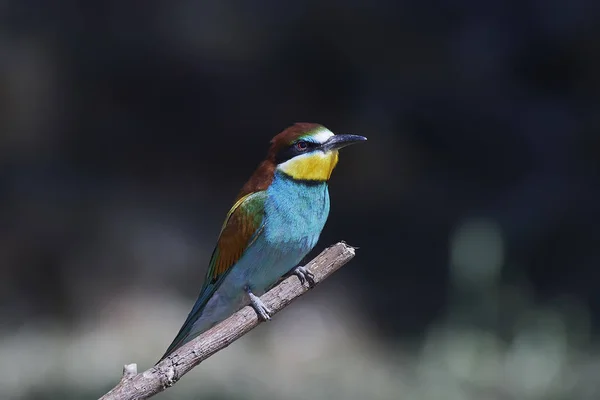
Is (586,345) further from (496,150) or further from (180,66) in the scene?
(180,66)

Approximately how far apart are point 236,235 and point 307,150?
0.33 metres

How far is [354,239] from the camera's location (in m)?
5.50

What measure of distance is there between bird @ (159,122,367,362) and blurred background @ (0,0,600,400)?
2.24m

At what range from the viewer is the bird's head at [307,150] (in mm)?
2336

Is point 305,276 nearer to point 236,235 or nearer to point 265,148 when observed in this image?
point 236,235

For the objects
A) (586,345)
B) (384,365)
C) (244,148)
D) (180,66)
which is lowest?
(586,345)

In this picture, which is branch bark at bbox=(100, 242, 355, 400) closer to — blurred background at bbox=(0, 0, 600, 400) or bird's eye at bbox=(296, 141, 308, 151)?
bird's eye at bbox=(296, 141, 308, 151)

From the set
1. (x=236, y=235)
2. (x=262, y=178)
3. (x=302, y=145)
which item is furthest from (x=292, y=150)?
(x=236, y=235)

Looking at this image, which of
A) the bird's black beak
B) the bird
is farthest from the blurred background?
the bird's black beak

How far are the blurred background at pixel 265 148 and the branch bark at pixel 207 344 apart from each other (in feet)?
8.60

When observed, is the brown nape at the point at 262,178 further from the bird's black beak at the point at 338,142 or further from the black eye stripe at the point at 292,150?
the bird's black beak at the point at 338,142

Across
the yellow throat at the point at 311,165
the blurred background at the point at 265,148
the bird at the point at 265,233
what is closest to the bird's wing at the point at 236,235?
the bird at the point at 265,233

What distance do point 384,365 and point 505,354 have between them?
3.01 ft

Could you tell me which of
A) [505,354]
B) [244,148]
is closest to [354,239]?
[244,148]
